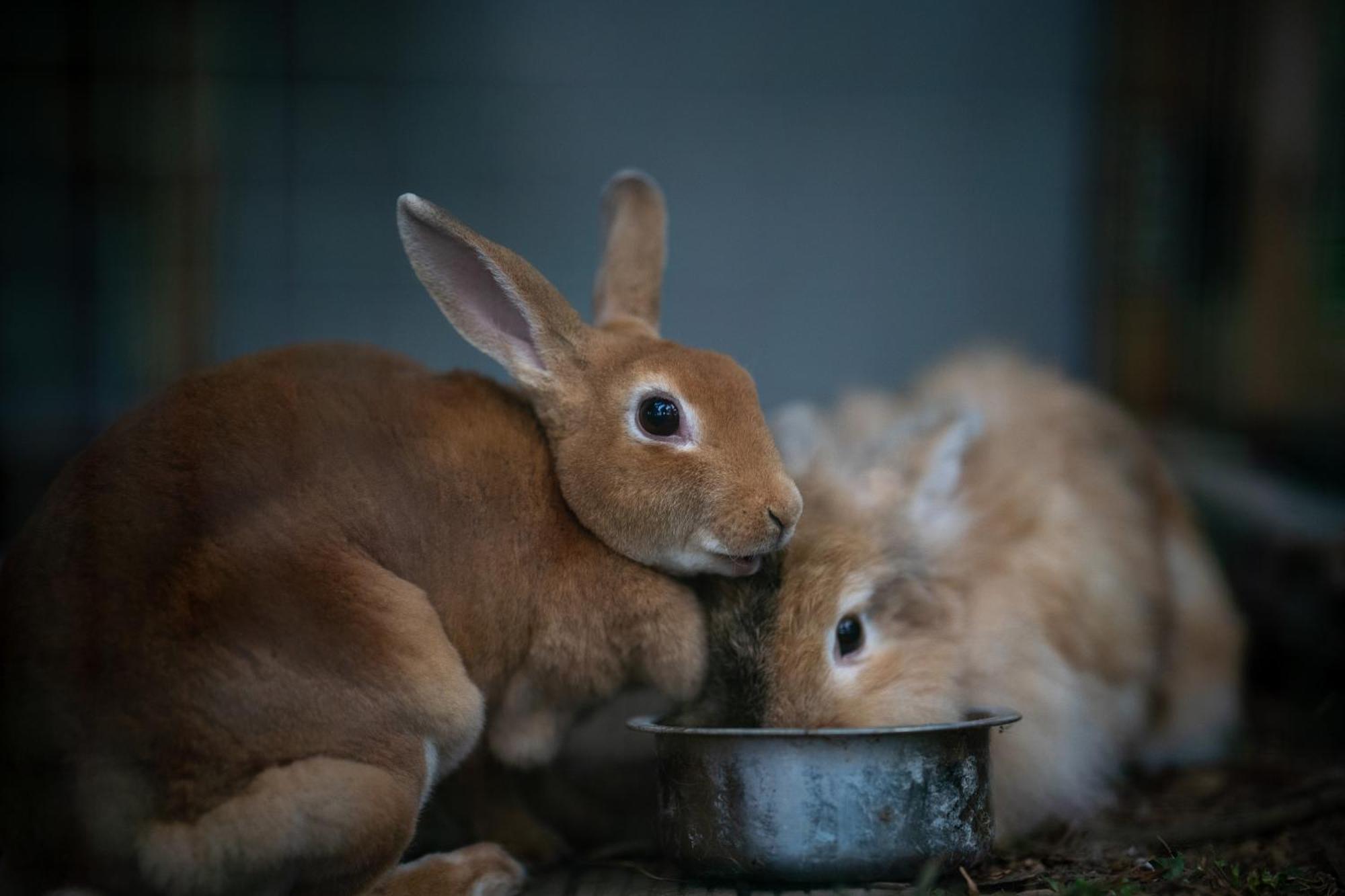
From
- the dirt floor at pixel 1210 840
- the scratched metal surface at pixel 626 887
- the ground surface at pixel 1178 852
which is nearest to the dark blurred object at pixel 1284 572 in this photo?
the dirt floor at pixel 1210 840

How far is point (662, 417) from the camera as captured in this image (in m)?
2.30

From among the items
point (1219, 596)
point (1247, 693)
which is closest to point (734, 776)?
point (1219, 596)

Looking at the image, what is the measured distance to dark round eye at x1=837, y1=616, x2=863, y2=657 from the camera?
2.52m

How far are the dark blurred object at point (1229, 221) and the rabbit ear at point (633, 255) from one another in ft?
10.7

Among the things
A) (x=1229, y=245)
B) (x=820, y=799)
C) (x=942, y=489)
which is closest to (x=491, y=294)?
(x=820, y=799)

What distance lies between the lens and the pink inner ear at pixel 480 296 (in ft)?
7.62

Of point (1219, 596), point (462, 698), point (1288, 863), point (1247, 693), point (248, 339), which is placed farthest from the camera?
point (248, 339)

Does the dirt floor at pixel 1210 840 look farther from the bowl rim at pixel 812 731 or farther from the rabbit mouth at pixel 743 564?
the rabbit mouth at pixel 743 564

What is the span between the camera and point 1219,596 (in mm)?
3910

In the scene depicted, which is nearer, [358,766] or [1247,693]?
[358,766]

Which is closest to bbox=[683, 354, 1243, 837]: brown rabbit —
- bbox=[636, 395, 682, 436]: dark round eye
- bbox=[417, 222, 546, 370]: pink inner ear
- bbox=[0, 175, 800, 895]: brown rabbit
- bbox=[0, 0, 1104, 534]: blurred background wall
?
bbox=[0, 175, 800, 895]: brown rabbit

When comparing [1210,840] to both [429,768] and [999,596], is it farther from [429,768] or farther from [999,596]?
[429,768]

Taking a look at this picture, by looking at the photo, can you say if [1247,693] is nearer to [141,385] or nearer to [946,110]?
[946,110]

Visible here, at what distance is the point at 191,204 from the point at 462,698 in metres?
3.33
